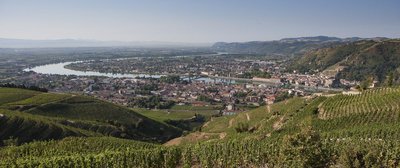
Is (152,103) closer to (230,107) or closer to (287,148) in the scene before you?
(230,107)

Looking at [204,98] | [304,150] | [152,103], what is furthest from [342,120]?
[204,98]

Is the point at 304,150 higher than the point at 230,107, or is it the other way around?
the point at 304,150

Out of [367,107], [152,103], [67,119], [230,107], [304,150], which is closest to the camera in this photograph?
[304,150]

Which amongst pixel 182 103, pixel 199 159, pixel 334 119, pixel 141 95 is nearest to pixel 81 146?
pixel 199 159

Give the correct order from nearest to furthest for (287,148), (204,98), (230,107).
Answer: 1. (287,148)
2. (230,107)
3. (204,98)

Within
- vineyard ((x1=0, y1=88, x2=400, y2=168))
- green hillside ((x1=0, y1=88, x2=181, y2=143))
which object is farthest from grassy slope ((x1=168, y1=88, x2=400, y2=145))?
green hillside ((x1=0, y1=88, x2=181, y2=143))

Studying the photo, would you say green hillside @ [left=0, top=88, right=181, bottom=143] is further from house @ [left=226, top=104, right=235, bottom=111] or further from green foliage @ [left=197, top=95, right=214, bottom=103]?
green foliage @ [left=197, top=95, right=214, bottom=103]
